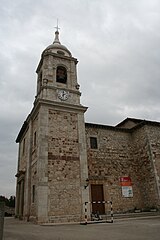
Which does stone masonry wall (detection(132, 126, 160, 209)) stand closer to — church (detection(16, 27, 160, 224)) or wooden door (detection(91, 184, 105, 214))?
church (detection(16, 27, 160, 224))

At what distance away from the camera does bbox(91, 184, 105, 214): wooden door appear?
633 inches

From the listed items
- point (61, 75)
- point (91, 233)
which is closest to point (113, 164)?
point (61, 75)

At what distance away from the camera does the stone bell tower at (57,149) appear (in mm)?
13281

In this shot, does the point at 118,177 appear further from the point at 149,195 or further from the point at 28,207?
the point at 28,207

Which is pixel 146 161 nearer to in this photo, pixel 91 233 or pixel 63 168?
pixel 63 168

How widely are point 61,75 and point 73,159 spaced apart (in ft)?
23.4

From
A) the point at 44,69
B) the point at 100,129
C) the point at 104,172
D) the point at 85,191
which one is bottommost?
the point at 85,191

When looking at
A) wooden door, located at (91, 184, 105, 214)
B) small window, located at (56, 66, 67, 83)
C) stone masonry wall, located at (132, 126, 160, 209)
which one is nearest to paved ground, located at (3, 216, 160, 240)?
wooden door, located at (91, 184, 105, 214)

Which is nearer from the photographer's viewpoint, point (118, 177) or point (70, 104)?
point (70, 104)

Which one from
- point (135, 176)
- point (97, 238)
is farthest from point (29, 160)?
point (97, 238)

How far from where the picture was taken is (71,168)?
14.6m

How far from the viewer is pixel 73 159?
1498 cm

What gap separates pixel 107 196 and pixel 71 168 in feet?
14.0

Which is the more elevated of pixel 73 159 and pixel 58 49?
pixel 58 49
